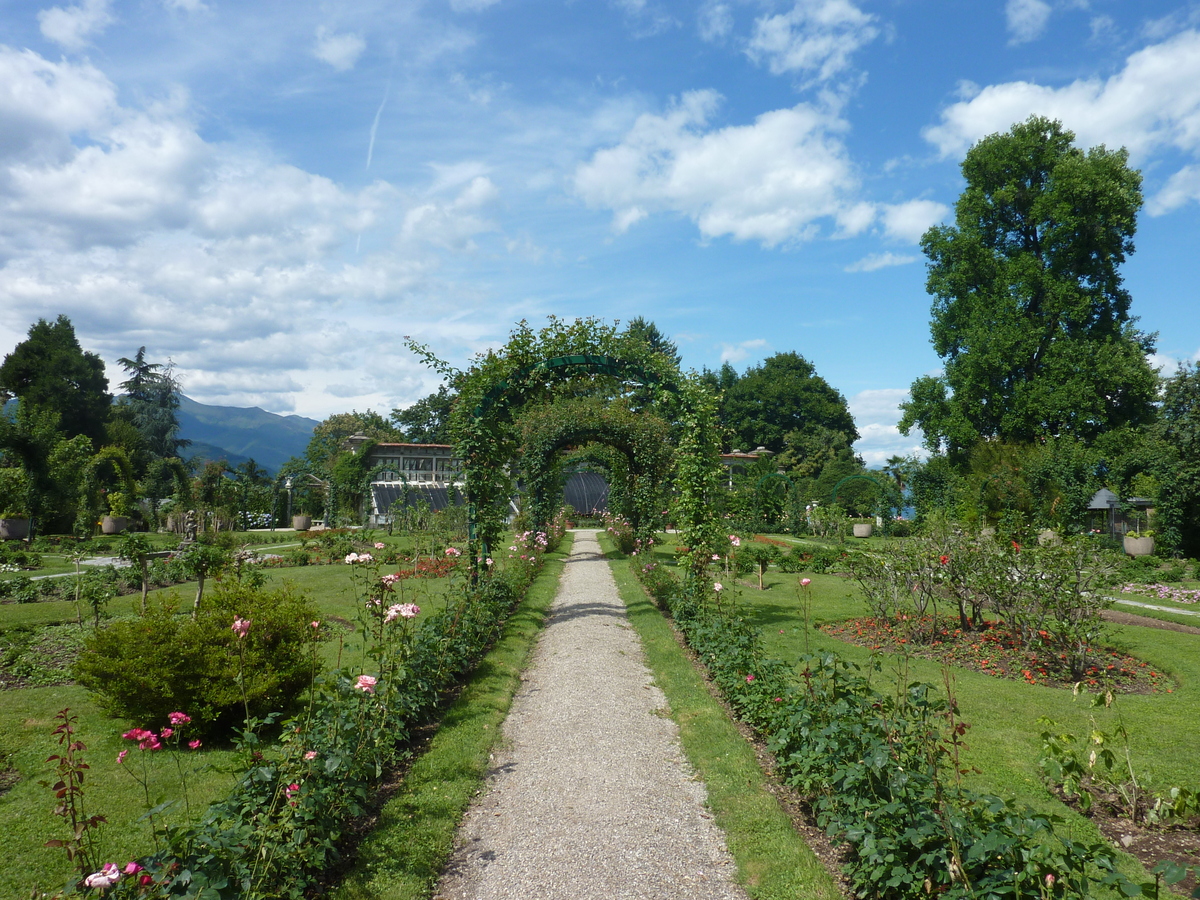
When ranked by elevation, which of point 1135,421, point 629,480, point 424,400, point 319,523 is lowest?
point 319,523

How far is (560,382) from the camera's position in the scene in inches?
355

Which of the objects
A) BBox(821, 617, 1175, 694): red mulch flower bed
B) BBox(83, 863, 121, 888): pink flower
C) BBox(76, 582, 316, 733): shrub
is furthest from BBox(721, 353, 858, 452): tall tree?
BBox(83, 863, 121, 888): pink flower

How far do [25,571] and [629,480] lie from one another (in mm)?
12346

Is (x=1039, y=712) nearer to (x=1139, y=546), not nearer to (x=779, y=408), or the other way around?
(x=1139, y=546)

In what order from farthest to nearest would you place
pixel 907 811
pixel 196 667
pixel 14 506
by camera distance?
1. pixel 14 506
2. pixel 196 667
3. pixel 907 811

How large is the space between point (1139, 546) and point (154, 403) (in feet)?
178

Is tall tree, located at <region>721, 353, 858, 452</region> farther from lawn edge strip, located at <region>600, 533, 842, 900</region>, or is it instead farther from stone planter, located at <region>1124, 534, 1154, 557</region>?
lawn edge strip, located at <region>600, 533, 842, 900</region>

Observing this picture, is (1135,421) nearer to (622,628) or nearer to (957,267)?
(957,267)

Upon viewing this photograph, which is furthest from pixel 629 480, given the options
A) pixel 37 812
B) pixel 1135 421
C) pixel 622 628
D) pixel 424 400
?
→ pixel 424 400

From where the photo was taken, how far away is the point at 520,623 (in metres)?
8.50

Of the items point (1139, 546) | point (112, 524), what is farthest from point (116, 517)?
point (1139, 546)

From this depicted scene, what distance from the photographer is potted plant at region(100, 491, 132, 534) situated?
2122 centimetres

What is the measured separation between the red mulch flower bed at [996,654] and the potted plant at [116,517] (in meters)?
22.6

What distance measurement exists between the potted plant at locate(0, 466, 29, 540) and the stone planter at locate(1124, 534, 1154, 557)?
2741cm
